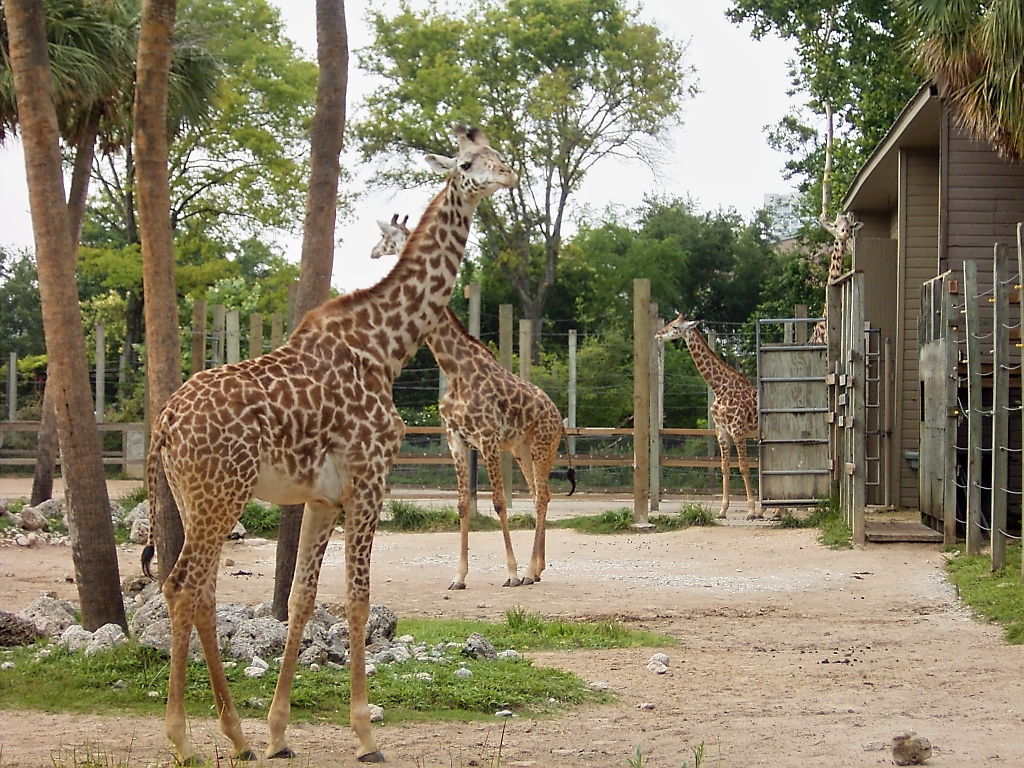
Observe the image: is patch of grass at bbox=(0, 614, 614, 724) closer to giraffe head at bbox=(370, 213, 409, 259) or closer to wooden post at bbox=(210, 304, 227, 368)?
giraffe head at bbox=(370, 213, 409, 259)

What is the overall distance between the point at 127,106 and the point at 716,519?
9.85m

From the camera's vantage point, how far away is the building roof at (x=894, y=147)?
1449 cm

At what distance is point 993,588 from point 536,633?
3.69 m

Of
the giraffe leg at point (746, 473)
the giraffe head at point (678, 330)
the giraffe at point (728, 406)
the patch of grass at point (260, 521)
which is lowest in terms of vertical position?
the patch of grass at point (260, 521)

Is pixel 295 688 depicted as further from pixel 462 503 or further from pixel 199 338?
pixel 199 338

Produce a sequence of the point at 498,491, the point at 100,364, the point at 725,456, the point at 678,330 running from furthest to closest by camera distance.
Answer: the point at 100,364 < the point at 678,330 < the point at 725,456 < the point at 498,491

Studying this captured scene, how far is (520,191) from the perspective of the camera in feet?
120

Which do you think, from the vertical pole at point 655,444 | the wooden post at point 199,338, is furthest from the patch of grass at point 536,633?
the vertical pole at point 655,444

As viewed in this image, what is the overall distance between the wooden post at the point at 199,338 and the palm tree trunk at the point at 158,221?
26.9ft

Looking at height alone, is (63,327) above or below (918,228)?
below

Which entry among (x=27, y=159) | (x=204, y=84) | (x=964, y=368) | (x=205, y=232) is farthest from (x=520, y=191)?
(x=27, y=159)

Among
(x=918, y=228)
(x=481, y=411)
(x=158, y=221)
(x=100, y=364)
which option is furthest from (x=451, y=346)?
(x=100, y=364)

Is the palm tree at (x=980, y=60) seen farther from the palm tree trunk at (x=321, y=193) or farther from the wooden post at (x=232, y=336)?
the wooden post at (x=232, y=336)

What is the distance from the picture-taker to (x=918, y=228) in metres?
16.1
